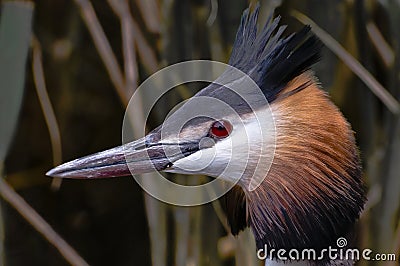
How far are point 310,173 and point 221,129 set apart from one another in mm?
143

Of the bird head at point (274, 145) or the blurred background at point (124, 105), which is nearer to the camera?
the bird head at point (274, 145)

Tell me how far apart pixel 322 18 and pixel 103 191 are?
535 millimetres

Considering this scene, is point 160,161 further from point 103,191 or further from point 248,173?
point 103,191

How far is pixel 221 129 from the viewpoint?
1019 millimetres

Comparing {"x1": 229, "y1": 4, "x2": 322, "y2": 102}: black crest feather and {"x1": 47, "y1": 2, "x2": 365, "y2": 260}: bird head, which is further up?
{"x1": 229, "y1": 4, "x2": 322, "y2": 102}: black crest feather

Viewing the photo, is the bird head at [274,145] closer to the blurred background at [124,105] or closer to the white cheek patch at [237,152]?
the white cheek patch at [237,152]

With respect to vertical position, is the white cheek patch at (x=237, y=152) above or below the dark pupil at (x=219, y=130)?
below

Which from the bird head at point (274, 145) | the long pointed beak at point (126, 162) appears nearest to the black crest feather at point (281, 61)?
the bird head at point (274, 145)

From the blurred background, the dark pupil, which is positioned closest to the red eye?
the dark pupil

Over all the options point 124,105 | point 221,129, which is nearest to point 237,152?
point 221,129

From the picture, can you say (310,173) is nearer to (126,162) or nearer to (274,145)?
(274,145)

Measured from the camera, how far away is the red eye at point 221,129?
3.34 ft

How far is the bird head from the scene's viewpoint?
1.02m

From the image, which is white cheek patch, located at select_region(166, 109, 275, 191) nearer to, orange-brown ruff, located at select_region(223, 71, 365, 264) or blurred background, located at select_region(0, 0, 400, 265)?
orange-brown ruff, located at select_region(223, 71, 365, 264)
